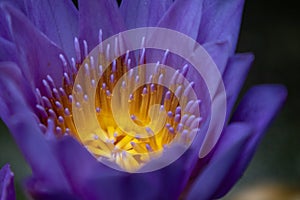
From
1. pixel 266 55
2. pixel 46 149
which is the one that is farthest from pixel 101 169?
pixel 266 55

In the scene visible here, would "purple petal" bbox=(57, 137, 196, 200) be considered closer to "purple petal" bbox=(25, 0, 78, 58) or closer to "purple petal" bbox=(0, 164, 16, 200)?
"purple petal" bbox=(0, 164, 16, 200)

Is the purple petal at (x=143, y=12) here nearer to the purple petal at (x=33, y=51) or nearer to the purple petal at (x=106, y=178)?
the purple petal at (x=33, y=51)

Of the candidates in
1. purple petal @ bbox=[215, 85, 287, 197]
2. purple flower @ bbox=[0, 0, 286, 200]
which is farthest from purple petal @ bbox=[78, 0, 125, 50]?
purple petal @ bbox=[215, 85, 287, 197]

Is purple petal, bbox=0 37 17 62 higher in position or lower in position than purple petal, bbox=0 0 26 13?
lower

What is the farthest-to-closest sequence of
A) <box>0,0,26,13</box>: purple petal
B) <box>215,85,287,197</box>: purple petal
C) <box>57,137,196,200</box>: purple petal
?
<box>0,0,26,13</box>: purple petal → <box>215,85,287,197</box>: purple petal → <box>57,137,196,200</box>: purple petal

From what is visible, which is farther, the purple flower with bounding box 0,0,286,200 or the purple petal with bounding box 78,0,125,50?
the purple petal with bounding box 78,0,125,50

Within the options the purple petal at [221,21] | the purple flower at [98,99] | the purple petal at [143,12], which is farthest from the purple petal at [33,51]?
the purple petal at [221,21]

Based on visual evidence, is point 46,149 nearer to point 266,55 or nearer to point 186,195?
point 186,195
